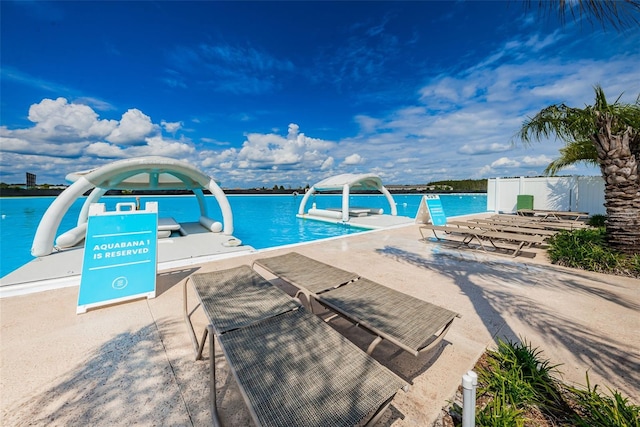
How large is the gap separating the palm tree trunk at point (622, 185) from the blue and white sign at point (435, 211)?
4703 mm

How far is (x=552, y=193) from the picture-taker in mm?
14656

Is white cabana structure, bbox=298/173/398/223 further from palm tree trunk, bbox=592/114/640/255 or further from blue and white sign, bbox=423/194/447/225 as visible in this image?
palm tree trunk, bbox=592/114/640/255

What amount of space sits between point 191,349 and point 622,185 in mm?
8408

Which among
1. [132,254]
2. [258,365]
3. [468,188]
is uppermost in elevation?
[468,188]

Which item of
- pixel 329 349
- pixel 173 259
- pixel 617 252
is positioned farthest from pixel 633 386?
pixel 173 259

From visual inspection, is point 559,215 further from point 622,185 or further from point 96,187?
point 96,187

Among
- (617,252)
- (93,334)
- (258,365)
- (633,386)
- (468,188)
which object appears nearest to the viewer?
(258,365)

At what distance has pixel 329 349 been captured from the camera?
1964 millimetres

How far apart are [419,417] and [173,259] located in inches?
226

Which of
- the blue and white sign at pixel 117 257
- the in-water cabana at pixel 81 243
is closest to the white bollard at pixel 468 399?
the blue and white sign at pixel 117 257

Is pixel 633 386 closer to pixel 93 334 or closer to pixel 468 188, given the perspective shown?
pixel 93 334

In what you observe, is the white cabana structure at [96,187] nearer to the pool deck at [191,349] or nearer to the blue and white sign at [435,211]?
the pool deck at [191,349]

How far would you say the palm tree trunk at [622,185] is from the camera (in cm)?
539

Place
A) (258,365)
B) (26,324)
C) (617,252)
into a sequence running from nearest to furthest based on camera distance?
(258,365) < (26,324) < (617,252)
